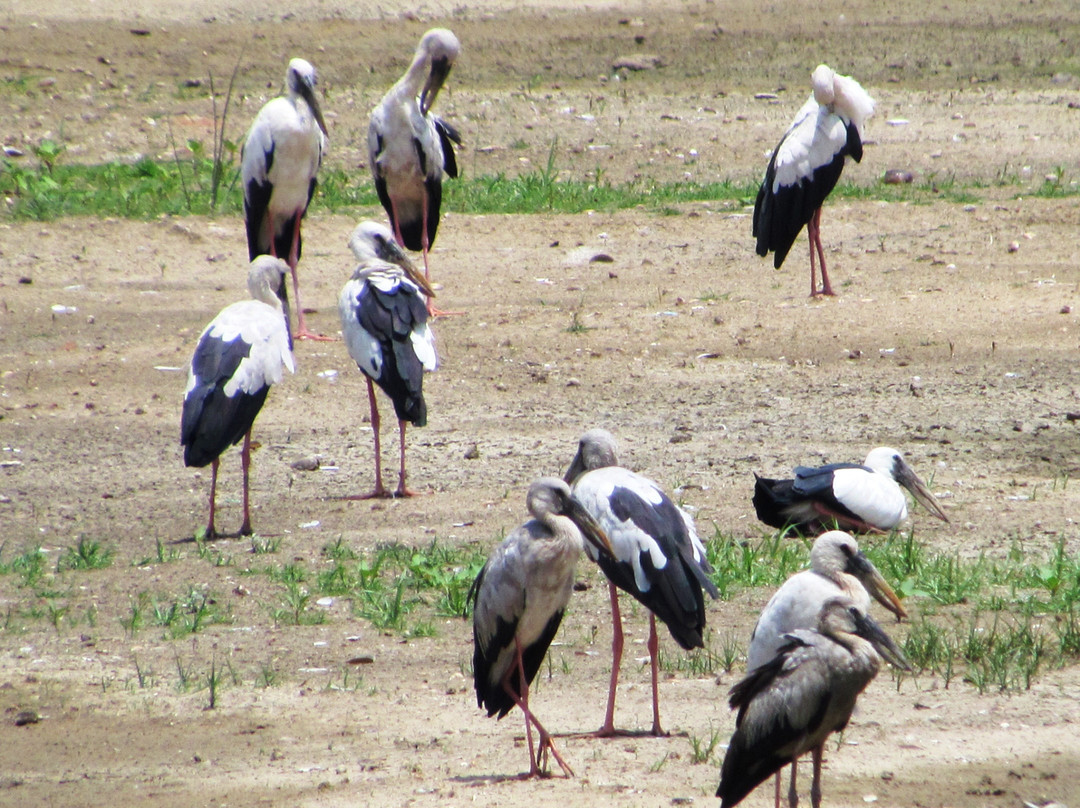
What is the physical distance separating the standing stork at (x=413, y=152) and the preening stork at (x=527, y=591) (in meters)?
6.31

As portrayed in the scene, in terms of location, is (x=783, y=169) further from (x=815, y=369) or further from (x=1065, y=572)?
(x=1065, y=572)

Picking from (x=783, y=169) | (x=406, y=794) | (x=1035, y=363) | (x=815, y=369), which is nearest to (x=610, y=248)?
(x=783, y=169)

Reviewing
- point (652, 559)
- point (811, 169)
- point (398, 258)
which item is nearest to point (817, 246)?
point (811, 169)

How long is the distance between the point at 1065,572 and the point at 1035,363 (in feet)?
10.1

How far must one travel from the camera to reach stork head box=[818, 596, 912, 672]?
391 centimetres

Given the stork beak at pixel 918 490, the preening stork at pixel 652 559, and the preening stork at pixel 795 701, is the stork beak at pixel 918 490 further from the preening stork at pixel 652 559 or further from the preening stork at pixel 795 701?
the preening stork at pixel 795 701

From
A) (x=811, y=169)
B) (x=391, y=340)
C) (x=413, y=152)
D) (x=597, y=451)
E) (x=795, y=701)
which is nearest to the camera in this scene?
(x=795, y=701)

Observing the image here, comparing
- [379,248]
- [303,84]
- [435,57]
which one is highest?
[435,57]

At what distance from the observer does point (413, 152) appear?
34.7 ft

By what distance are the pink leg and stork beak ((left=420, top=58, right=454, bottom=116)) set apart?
7.01 metres

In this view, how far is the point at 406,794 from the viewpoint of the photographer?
A: 4.02 meters

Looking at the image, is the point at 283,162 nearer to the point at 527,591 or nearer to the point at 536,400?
the point at 536,400

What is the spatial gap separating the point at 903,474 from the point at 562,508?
2.27m

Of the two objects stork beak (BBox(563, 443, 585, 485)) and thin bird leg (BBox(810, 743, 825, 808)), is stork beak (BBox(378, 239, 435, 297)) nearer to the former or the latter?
stork beak (BBox(563, 443, 585, 485))
